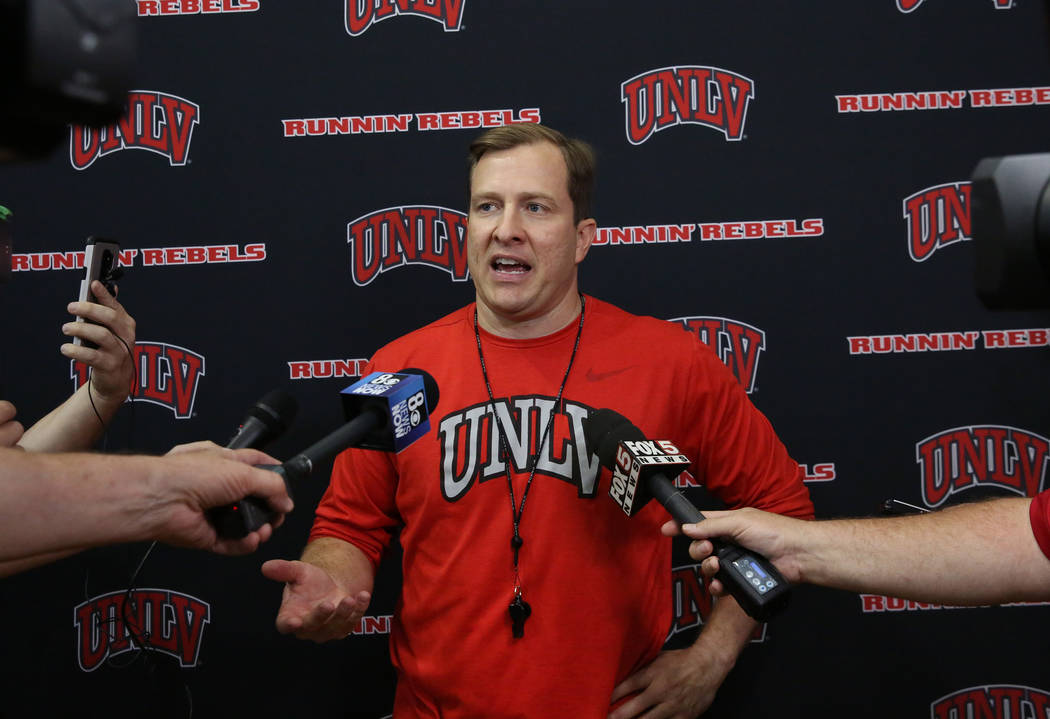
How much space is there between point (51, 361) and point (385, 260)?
1047 mm

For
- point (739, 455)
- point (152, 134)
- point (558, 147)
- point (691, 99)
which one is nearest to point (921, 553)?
point (739, 455)

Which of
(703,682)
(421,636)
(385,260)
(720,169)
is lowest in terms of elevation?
(703,682)

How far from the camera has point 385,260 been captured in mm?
2246

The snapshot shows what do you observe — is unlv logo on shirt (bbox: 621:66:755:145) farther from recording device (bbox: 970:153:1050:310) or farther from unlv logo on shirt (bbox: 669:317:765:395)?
recording device (bbox: 970:153:1050:310)

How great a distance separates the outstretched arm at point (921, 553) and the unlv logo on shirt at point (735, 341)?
0.80 m

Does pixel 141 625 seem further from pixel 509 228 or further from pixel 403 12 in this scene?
pixel 403 12

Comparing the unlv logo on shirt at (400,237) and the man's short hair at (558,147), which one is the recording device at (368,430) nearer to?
the man's short hair at (558,147)

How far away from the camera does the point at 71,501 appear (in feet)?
3.65

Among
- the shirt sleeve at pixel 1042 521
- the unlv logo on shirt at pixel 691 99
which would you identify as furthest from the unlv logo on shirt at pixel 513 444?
the unlv logo on shirt at pixel 691 99

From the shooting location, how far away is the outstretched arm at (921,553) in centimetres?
137

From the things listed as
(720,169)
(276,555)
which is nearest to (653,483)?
(720,169)

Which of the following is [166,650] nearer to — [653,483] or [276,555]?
[276,555]

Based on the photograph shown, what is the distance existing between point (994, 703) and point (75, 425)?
262cm

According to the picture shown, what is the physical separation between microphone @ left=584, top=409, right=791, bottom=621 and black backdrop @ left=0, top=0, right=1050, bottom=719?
804mm
